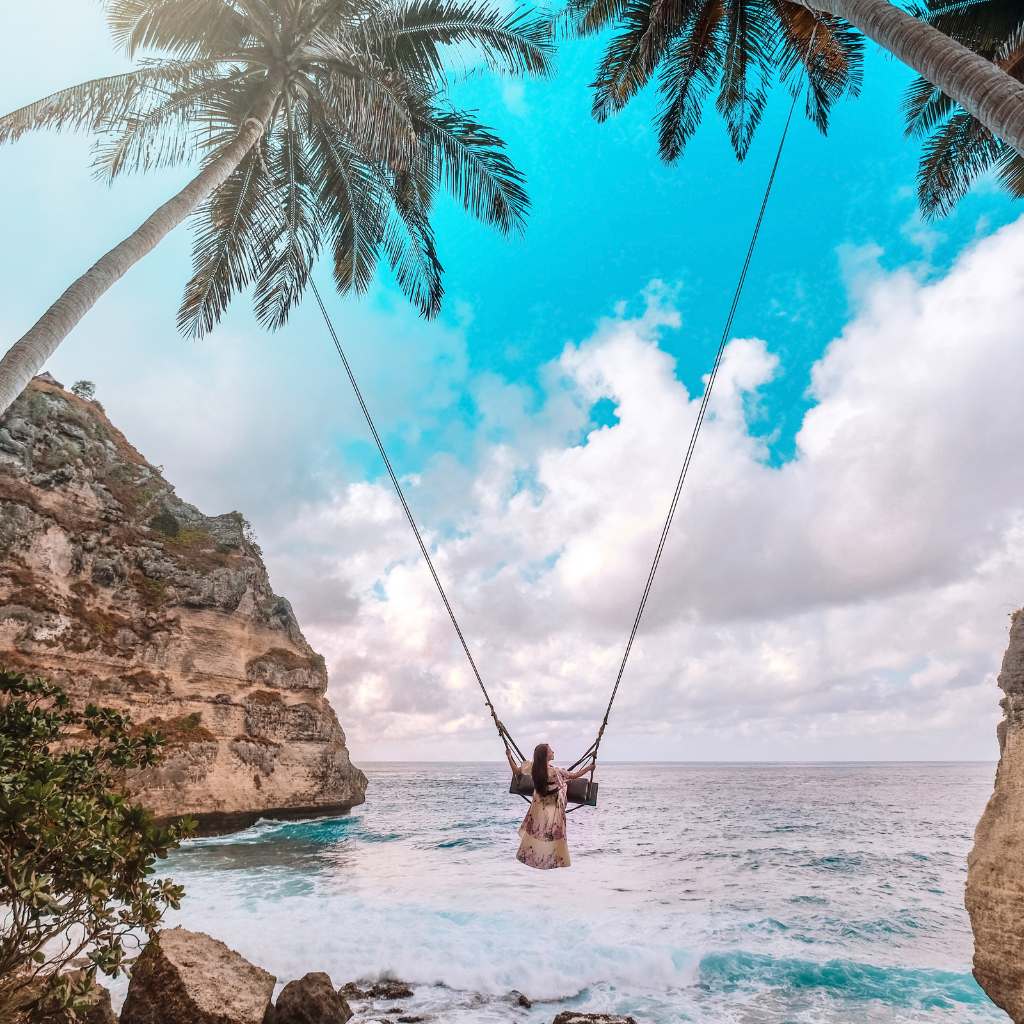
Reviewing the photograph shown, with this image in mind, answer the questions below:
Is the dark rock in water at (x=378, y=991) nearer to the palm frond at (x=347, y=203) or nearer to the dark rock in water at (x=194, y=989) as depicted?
the dark rock in water at (x=194, y=989)

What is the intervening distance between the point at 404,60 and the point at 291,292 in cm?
406

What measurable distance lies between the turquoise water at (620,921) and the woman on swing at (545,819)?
3156 mm

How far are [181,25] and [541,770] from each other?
10.4 metres

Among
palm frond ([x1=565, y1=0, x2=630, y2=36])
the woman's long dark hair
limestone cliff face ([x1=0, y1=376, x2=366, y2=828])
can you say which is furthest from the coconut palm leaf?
limestone cliff face ([x1=0, y1=376, x2=366, y2=828])

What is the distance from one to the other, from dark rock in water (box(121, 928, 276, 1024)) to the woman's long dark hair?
437 centimetres

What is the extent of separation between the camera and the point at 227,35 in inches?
318

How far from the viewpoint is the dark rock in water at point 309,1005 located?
24.3 feet

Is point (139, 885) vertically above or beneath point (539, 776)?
beneath

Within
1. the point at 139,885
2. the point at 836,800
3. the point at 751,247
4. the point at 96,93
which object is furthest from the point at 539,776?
the point at 836,800

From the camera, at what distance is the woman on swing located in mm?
6438

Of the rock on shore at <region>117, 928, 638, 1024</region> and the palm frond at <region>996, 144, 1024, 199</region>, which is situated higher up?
the palm frond at <region>996, 144, 1024, 199</region>

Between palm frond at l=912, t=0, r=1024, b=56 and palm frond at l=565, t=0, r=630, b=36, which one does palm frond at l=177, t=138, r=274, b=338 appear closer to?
palm frond at l=565, t=0, r=630, b=36

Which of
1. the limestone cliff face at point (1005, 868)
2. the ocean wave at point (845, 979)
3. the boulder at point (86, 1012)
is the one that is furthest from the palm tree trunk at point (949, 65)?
the ocean wave at point (845, 979)

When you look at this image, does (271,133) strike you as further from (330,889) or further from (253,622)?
(253,622)
